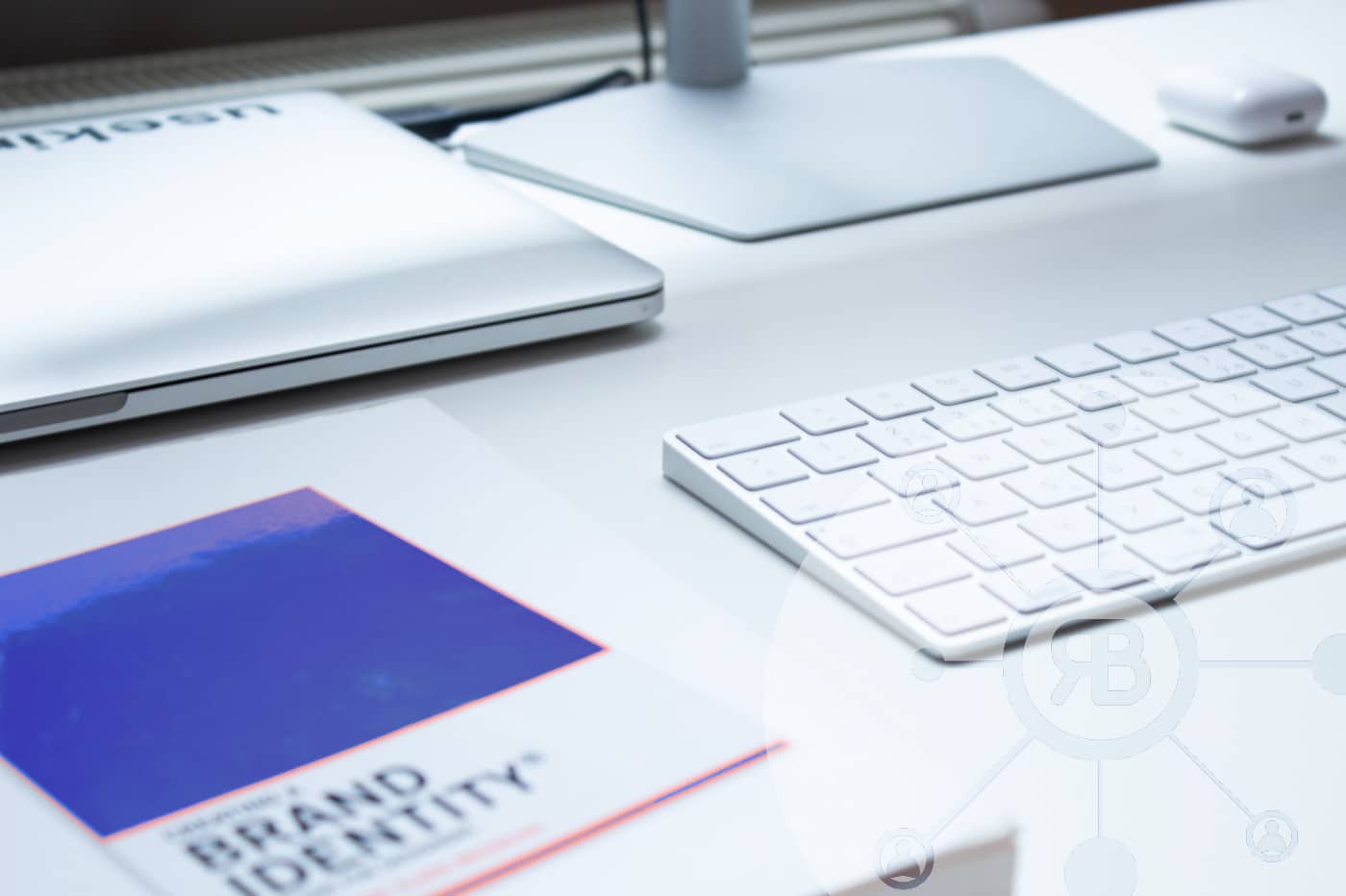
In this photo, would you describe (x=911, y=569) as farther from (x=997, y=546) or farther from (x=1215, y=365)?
(x=1215, y=365)

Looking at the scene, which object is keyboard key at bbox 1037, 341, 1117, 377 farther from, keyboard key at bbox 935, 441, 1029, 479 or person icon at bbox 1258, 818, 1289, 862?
person icon at bbox 1258, 818, 1289, 862

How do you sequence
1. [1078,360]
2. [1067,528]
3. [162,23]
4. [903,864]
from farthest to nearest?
[162,23]
[1078,360]
[1067,528]
[903,864]

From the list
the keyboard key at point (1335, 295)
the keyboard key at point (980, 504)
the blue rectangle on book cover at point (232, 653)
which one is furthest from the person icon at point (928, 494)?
the keyboard key at point (1335, 295)

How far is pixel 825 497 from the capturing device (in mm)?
395

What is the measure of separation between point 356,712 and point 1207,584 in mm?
217

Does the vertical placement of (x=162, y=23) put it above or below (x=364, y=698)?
above

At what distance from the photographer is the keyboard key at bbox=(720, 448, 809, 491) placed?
406mm

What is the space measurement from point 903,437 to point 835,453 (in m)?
0.02

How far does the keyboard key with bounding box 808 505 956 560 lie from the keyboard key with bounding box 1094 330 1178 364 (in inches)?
5.5

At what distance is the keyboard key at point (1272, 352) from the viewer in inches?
18.8

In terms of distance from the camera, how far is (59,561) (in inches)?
15.0

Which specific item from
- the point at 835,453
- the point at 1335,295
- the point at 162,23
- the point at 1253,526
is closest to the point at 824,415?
the point at 835,453

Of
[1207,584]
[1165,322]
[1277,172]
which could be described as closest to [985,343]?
[1165,322]

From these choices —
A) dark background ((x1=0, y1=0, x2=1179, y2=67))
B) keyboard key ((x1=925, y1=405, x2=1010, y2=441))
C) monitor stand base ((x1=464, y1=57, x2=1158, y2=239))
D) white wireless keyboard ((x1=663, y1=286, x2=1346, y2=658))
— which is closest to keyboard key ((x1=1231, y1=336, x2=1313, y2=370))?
white wireless keyboard ((x1=663, y1=286, x2=1346, y2=658))
